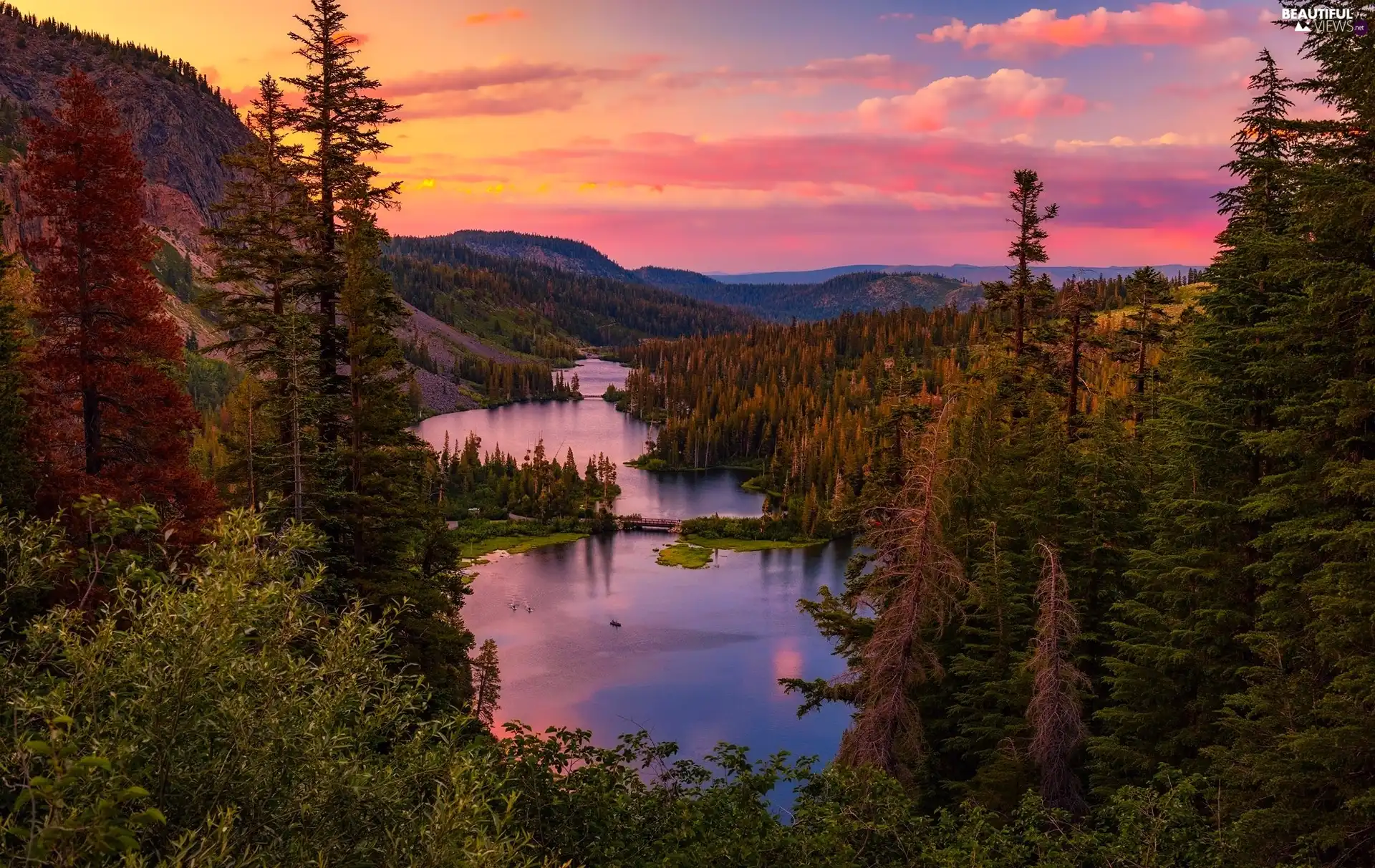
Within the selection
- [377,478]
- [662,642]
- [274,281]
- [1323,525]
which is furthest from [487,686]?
[1323,525]

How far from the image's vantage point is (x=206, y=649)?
800 centimetres

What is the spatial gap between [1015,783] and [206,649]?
78.3 feet

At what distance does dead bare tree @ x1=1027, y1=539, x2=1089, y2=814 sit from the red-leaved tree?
25.1m

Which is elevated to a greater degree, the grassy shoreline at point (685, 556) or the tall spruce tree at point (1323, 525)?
the tall spruce tree at point (1323, 525)

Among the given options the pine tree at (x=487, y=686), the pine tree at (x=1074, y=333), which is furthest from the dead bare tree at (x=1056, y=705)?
the pine tree at (x=487, y=686)

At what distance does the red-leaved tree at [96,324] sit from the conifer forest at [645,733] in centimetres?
11

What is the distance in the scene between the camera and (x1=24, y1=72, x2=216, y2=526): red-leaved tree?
22625mm

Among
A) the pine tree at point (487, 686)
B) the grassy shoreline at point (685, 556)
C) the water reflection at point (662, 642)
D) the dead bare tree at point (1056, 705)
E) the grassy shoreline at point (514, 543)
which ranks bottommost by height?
the water reflection at point (662, 642)

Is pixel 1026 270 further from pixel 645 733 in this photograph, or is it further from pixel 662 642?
pixel 662 642

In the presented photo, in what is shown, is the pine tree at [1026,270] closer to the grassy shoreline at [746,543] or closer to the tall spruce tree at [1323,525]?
the tall spruce tree at [1323,525]

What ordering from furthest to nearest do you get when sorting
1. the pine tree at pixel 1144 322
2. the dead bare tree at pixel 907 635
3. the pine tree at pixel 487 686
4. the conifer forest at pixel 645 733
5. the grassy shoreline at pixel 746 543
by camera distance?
the grassy shoreline at pixel 746 543
the pine tree at pixel 487 686
the pine tree at pixel 1144 322
the dead bare tree at pixel 907 635
the conifer forest at pixel 645 733

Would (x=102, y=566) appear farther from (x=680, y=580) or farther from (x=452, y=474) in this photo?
(x=452, y=474)

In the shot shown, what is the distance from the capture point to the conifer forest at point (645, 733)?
8602 mm

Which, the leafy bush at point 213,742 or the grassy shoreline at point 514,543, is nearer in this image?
the leafy bush at point 213,742
